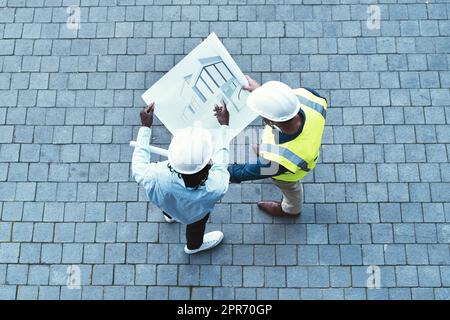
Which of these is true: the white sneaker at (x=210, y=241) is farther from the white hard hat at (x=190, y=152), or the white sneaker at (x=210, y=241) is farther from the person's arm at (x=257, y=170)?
the white hard hat at (x=190, y=152)

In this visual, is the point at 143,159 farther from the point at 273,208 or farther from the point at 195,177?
the point at 273,208

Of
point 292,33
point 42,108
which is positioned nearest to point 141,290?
point 42,108

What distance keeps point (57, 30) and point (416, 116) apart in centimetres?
415

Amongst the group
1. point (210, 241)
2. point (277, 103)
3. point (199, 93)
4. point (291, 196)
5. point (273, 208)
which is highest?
point (277, 103)

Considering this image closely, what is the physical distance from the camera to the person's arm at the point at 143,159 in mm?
4340

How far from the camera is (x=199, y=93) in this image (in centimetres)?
532

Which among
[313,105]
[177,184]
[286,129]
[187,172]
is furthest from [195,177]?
[313,105]

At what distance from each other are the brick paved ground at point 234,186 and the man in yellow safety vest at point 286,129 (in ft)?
4.78

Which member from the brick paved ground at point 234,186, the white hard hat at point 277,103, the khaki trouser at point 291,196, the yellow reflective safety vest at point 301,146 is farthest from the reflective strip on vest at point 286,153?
the brick paved ground at point 234,186

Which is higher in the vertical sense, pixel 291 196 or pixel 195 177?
pixel 195 177

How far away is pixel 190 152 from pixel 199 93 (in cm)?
142

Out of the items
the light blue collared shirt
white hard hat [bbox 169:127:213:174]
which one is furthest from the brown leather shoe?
white hard hat [bbox 169:127:213:174]
